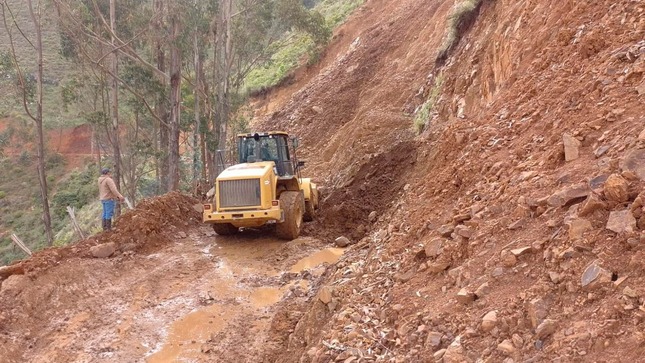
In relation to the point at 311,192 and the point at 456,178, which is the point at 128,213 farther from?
the point at 456,178

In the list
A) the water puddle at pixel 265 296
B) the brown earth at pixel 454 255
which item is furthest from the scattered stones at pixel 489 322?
the water puddle at pixel 265 296

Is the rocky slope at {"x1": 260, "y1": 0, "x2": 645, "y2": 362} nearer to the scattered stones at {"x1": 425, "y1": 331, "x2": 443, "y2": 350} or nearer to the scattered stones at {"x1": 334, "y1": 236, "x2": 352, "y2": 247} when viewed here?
the scattered stones at {"x1": 425, "y1": 331, "x2": 443, "y2": 350}

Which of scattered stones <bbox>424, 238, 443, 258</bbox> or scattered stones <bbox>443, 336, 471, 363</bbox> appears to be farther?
scattered stones <bbox>424, 238, 443, 258</bbox>

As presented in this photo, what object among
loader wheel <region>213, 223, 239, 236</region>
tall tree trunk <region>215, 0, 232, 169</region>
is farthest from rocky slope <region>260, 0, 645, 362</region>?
tall tree trunk <region>215, 0, 232, 169</region>

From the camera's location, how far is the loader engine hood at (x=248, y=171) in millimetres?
9865

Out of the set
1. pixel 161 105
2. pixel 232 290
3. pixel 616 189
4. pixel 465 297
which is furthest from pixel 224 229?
pixel 161 105

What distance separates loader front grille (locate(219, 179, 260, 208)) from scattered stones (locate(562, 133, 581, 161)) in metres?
5.86

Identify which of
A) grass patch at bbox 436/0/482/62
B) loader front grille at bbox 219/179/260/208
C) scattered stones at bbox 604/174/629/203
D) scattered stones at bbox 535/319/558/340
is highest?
grass patch at bbox 436/0/482/62

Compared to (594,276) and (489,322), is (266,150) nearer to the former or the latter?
(489,322)

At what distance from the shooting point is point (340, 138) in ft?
60.3

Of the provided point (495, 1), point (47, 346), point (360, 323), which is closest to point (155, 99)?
point (495, 1)

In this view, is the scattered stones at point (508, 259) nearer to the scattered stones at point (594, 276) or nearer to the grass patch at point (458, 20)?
the scattered stones at point (594, 276)

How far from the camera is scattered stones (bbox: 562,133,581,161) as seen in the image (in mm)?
5035

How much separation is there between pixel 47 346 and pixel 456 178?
564 cm
